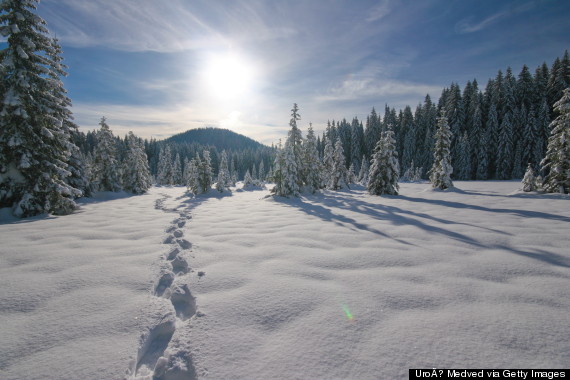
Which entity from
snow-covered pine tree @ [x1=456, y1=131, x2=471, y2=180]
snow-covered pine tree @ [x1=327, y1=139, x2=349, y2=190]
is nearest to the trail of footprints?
snow-covered pine tree @ [x1=327, y1=139, x2=349, y2=190]

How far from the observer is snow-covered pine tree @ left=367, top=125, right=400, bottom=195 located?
21734 millimetres

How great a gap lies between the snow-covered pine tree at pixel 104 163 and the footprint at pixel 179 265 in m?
28.1

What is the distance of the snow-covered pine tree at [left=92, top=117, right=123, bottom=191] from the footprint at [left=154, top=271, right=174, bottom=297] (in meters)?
28.8

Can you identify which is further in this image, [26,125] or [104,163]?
[104,163]

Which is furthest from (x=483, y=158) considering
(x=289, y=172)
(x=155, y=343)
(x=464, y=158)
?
(x=155, y=343)

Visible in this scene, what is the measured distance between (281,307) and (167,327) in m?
1.50

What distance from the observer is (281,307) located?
324 cm

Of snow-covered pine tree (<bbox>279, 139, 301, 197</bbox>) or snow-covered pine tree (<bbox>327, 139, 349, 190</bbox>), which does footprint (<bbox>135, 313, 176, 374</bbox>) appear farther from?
snow-covered pine tree (<bbox>327, 139, 349, 190</bbox>)

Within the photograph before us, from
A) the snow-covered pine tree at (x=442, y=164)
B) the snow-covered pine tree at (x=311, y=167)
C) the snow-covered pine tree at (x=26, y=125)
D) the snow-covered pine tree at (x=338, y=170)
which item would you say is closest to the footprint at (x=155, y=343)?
the snow-covered pine tree at (x=26, y=125)

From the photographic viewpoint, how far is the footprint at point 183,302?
332 centimetres

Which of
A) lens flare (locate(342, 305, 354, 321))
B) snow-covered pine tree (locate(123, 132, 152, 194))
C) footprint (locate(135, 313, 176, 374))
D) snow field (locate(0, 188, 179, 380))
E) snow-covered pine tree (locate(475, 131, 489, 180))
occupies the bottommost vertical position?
footprint (locate(135, 313, 176, 374))

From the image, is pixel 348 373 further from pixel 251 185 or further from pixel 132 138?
pixel 251 185

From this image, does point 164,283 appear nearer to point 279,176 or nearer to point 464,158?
point 279,176

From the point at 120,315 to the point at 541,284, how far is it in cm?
635
